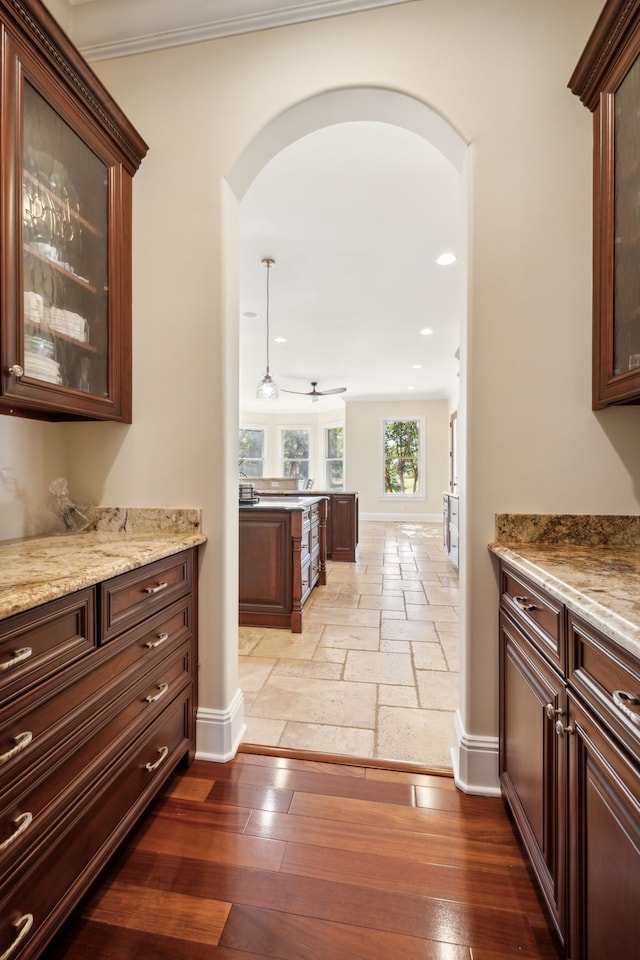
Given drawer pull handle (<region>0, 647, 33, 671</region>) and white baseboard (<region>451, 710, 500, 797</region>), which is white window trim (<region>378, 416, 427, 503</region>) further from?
drawer pull handle (<region>0, 647, 33, 671</region>)

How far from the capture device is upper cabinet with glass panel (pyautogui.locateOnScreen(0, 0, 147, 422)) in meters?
1.25

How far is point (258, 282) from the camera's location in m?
4.45

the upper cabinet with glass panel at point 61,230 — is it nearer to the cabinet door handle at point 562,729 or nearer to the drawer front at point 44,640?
the drawer front at point 44,640

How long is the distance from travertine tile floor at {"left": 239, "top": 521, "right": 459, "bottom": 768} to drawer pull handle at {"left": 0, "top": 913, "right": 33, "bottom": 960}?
3.57 ft

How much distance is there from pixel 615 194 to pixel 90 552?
2.08 meters

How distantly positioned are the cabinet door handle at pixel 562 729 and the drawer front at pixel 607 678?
10cm

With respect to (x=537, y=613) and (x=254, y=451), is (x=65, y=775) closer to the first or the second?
(x=537, y=613)

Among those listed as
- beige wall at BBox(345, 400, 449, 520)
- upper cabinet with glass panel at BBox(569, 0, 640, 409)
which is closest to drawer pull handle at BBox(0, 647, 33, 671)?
upper cabinet with glass panel at BBox(569, 0, 640, 409)

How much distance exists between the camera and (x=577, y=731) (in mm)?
926

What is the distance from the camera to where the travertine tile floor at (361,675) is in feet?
6.39

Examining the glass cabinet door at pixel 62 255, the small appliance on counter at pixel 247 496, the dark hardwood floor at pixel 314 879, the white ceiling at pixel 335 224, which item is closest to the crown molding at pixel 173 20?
the white ceiling at pixel 335 224

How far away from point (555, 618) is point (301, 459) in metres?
11.2

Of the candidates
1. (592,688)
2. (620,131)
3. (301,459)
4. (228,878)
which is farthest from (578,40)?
(301,459)

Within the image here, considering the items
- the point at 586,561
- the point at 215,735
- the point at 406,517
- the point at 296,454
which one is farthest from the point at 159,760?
the point at 296,454
